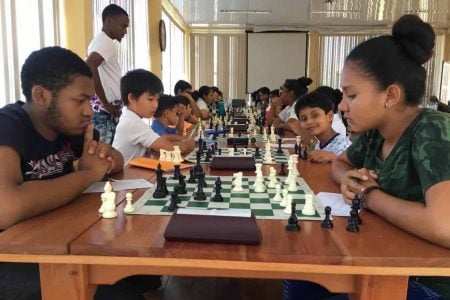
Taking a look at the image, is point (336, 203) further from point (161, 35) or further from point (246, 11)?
point (246, 11)

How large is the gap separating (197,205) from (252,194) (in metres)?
0.24

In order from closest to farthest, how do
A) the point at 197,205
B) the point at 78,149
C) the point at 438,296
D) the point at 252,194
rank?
the point at 438,296 < the point at 197,205 < the point at 252,194 < the point at 78,149

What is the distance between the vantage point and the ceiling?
7.55m

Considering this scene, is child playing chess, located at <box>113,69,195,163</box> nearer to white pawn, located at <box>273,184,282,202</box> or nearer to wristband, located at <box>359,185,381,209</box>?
white pawn, located at <box>273,184,282,202</box>

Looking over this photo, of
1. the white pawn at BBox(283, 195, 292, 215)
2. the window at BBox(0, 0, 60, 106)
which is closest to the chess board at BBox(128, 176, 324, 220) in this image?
the white pawn at BBox(283, 195, 292, 215)

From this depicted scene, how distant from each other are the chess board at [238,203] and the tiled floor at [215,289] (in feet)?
2.92

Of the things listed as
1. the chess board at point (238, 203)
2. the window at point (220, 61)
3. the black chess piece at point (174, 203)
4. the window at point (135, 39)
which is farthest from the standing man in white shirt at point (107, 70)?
the window at point (220, 61)

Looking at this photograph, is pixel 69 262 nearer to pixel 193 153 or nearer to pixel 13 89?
pixel 193 153

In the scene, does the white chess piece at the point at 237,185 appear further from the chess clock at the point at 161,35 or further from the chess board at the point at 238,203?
the chess clock at the point at 161,35

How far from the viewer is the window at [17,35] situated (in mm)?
2736

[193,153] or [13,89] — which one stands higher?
[13,89]

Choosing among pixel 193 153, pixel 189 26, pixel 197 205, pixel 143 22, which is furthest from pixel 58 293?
pixel 189 26

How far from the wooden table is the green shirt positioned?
0.59ft

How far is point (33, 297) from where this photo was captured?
46.4 inches
